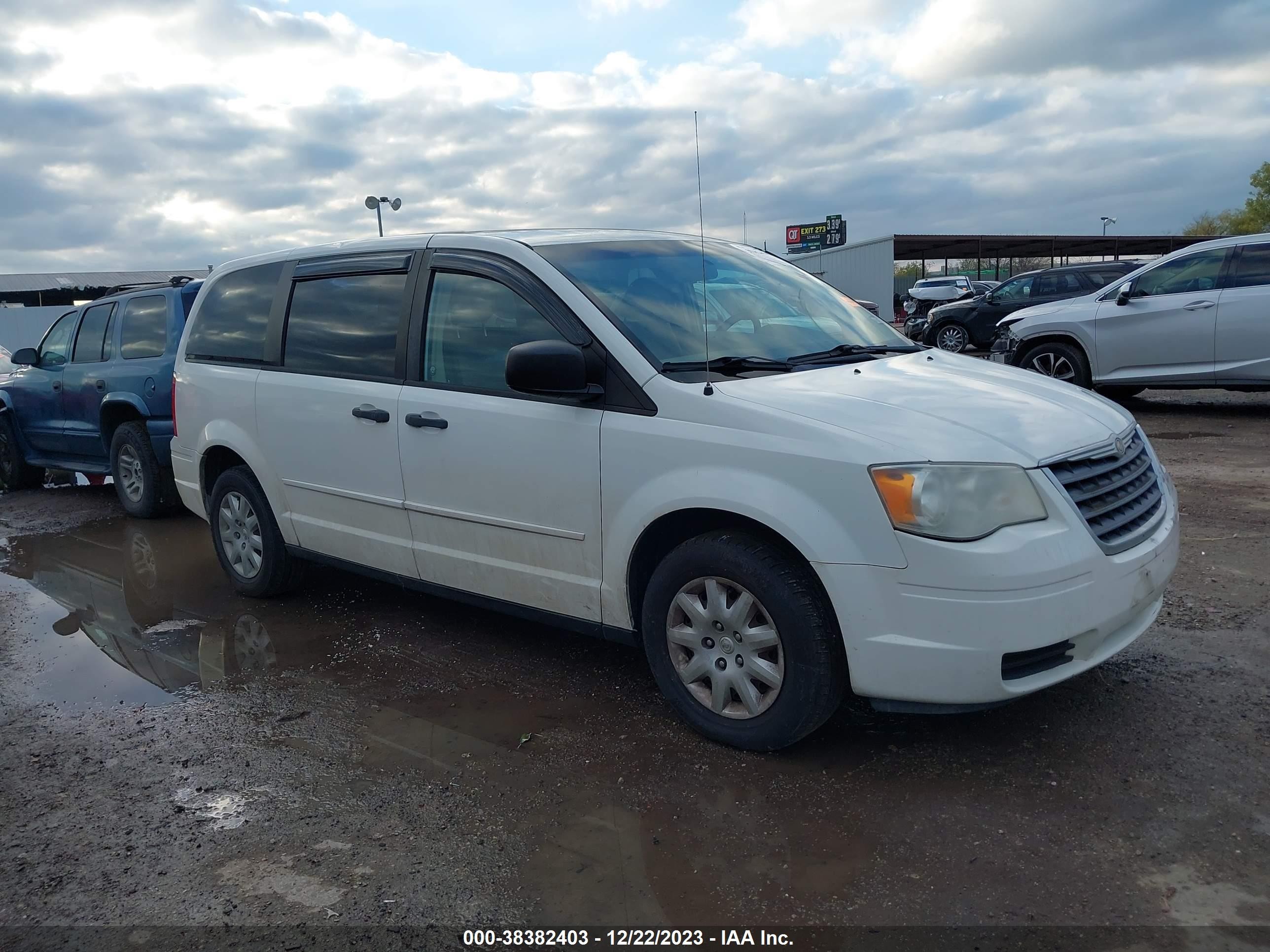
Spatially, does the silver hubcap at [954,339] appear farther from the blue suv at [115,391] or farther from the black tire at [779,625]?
the black tire at [779,625]

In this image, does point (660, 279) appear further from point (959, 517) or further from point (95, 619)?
point (95, 619)

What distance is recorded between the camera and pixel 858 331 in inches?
177

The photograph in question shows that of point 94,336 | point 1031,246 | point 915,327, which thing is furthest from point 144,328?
point 1031,246

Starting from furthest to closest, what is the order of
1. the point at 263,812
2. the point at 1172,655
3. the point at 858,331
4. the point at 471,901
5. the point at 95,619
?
the point at 95,619 → the point at 858,331 → the point at 1172,655 → the point at 263,812 → the point at 471,901

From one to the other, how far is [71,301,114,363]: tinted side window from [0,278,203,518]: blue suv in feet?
0.04

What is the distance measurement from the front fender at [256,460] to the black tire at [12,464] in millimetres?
5750

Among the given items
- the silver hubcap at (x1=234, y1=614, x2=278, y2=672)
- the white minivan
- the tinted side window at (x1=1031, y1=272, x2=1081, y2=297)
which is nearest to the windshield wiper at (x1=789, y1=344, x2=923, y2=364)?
the white minivan

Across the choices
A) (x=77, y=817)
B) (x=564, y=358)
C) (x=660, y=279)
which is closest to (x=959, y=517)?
(x=564, y=358)

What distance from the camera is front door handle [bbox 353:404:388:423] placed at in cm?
446

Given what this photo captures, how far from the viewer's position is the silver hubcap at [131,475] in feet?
26.7

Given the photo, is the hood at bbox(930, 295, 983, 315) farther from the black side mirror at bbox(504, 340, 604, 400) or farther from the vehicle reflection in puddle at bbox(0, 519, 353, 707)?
the black side mirror at bbox(504, 340, 604, 400)

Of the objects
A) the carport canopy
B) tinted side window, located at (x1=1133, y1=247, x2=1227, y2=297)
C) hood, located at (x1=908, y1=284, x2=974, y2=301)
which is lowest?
tinted side window, located at (x1=1133, y1=247, x2=1227, y2=297)

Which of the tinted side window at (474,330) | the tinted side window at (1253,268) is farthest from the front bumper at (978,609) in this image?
the tinted side window at (1253,268)

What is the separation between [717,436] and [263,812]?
198cm
